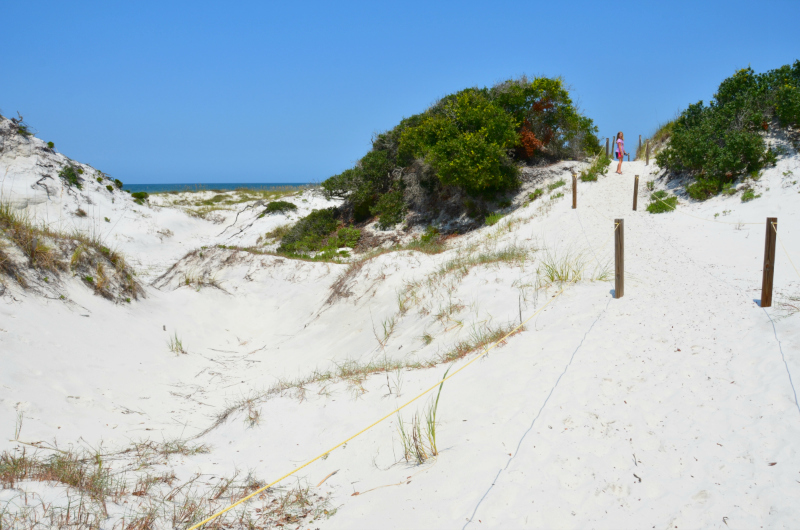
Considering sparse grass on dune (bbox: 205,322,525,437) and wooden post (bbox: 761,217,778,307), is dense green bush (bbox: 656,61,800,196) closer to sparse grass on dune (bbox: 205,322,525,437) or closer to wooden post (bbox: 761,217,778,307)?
wooden post (bbox: 761,217,778,307)

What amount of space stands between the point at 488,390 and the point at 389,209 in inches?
668

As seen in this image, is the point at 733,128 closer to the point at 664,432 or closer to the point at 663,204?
the point at 663,204

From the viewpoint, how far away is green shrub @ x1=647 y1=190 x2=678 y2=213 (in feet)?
49.4

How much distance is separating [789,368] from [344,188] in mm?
20096

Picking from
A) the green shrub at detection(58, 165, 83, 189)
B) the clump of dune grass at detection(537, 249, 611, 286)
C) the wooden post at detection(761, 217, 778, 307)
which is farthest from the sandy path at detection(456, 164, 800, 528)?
the green shrub at detection(58, 165, 83, 189)

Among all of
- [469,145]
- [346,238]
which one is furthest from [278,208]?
[469,145]

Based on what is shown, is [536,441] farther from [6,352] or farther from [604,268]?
[6,352]

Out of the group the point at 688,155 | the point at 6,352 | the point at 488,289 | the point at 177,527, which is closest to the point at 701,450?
the point at 177,527

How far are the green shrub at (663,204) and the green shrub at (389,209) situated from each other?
10.6 meters

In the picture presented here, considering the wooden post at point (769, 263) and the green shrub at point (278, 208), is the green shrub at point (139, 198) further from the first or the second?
the wooden post at point (769, 263)

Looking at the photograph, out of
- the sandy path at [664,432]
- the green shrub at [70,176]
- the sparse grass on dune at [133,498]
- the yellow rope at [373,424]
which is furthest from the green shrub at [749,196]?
the green shrub at [70,176]

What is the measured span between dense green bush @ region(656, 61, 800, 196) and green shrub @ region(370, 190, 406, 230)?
11.4 m

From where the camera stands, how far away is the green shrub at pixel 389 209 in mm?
20953

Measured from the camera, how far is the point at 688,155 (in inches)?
623
